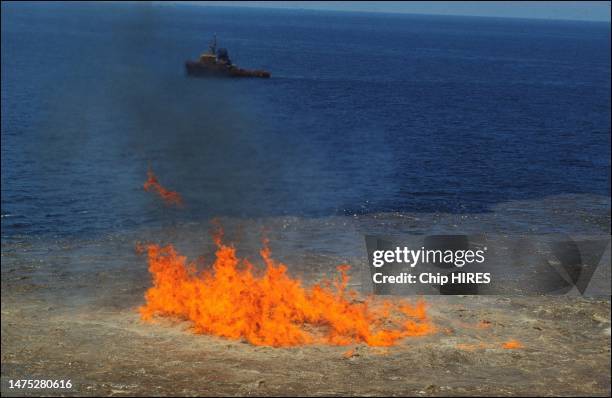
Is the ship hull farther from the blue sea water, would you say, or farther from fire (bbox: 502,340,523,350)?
fire (bbox: 502,340,523,350)

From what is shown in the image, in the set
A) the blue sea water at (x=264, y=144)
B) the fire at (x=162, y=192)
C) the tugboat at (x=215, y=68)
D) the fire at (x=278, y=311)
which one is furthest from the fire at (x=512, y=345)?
the tugboat at (x=215, y=68)

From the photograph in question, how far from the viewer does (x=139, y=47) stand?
4929 inches

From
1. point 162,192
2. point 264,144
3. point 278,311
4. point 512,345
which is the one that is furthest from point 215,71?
point 512,345

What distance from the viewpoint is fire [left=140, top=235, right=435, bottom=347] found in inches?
1267

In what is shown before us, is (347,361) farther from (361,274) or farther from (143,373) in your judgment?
(361,274)

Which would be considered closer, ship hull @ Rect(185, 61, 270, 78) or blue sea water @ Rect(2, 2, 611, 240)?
blue sea water @ Rect(2, 2, 611, 240)

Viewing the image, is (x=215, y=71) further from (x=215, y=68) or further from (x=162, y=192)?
(x=162, y=192)

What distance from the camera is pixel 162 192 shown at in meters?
66.1

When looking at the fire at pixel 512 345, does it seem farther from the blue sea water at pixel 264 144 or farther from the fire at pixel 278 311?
the blue sea water at pixel 264 144

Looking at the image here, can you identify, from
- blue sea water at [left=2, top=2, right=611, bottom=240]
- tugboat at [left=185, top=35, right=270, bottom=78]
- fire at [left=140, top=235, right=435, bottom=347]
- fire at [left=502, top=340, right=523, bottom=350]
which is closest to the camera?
fire at [left=502, top=340, right=523, bottom=350]

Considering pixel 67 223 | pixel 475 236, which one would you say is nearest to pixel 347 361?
pixel 475 236

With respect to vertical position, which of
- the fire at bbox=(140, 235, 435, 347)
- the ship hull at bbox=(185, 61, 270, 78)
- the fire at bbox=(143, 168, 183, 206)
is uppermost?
the ship hull at bbox=(185, 61, 270, 78)

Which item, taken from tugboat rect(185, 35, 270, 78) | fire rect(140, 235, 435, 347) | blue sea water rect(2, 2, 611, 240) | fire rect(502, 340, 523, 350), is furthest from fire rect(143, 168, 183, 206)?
fire rect(502, 340, 523, 350)

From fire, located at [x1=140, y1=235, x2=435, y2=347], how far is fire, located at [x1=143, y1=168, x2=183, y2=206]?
25.0m
